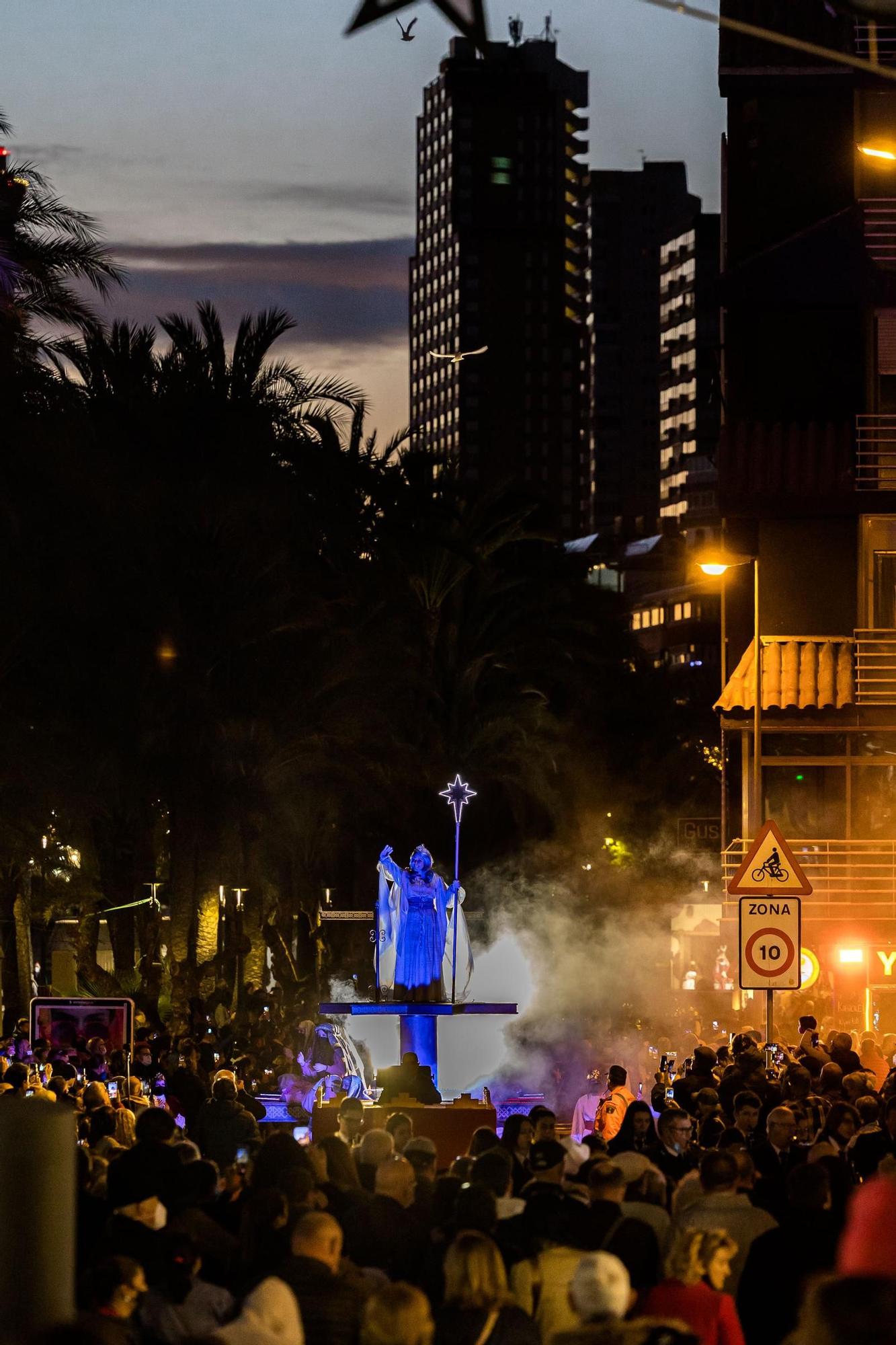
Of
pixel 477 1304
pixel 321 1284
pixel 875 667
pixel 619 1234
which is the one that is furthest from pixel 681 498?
pixel 477 1304

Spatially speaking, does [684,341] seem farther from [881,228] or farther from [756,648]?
[756,648]

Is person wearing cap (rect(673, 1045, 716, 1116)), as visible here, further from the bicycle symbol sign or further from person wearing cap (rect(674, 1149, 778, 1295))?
person wearing cap (rect(674, 1149, 778, 1295))

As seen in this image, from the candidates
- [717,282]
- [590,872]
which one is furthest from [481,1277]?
[590,872]

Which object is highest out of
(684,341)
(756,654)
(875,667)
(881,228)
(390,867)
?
(684,341)

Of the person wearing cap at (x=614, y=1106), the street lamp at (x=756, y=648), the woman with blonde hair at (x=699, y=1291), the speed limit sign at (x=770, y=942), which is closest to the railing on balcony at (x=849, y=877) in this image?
the street lamp at (x=756, y=648)

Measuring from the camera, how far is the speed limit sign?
50.2 feet

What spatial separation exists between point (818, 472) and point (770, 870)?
21.4 m

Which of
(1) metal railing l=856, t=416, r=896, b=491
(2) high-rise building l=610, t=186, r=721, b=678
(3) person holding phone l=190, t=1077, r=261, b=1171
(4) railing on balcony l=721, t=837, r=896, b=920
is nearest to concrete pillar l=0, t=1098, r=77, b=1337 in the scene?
(3) person holding phone l=190, t=1077, r=261, b=1171

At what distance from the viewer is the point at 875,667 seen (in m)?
35.3

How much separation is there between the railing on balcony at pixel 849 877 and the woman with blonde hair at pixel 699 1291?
25.3 meters

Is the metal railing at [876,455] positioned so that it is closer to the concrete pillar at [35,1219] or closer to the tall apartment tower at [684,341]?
the concrete pillar at [35,1219]

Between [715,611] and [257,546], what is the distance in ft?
366

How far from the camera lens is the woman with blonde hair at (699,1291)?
24.2ft

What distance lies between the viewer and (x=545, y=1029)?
1362 inches
